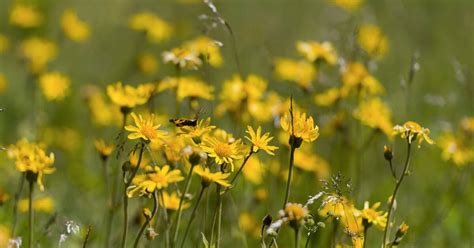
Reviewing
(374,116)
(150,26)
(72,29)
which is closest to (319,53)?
(374,116)

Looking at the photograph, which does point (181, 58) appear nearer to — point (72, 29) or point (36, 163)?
point (36, 163)

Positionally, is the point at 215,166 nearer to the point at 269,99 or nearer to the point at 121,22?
the point at 269,99

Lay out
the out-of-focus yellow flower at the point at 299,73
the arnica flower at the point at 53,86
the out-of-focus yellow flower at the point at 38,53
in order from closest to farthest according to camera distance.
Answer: the out-of-focus yellow flower at the point at 299,73, the arnica flower at the point at 53,86, the out-of-focus yellow flower at the point at 38,53

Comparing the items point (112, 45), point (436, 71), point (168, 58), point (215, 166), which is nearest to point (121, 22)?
point (112, 45)

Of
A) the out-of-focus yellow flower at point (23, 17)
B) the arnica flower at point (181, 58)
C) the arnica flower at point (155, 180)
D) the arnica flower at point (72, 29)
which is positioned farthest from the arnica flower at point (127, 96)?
the out-of-focus yellow flower at point (23, 17)

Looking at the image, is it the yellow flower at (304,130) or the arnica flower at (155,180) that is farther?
the yellow flower at (304,130)

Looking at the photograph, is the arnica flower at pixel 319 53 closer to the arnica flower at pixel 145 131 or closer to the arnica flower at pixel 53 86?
the arnica flower at pixel 53 86

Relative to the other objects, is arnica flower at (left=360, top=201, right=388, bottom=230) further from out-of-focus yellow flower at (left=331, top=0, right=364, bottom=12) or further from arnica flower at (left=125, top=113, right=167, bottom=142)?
out-of-focus yellow flower at (left=331, top=0, right=364, bottom=12)
